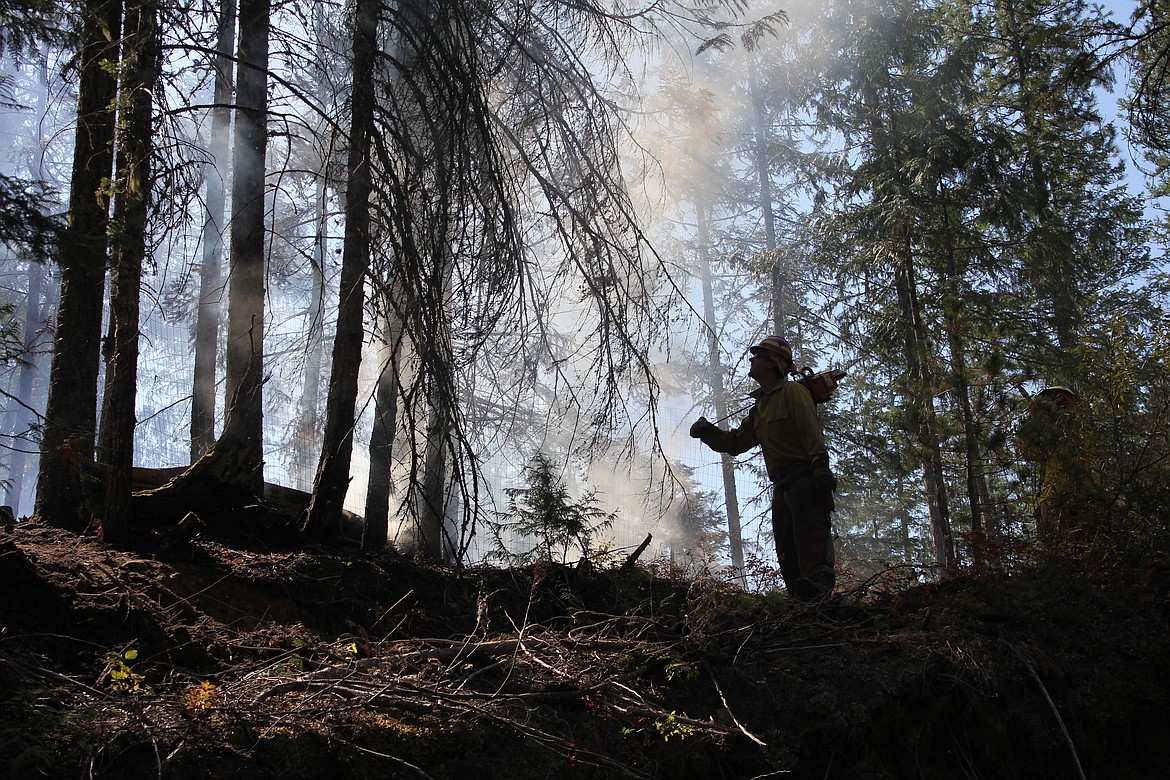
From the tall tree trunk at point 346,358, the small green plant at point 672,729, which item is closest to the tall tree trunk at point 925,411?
the small green plant at point 672,729

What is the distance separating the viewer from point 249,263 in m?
A: 6.29

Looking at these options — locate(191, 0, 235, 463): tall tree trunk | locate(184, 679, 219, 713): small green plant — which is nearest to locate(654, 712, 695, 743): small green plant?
locate(184, 679, 219, 713): small green plant

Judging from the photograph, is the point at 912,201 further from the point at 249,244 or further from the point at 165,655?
the point at 165,655

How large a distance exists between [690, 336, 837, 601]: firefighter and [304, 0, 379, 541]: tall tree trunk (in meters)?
2.74

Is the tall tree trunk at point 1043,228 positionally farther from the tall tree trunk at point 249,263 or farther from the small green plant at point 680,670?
the tall tree trunk at point 249,263

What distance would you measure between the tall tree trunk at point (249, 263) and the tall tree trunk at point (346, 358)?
20.1 inches

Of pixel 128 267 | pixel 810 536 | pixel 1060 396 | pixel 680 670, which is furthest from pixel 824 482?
pixel 128 267

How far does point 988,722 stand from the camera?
161 inches

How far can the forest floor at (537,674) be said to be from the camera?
298 centimetres

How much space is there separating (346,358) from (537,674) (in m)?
2.79

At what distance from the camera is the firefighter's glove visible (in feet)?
18.5

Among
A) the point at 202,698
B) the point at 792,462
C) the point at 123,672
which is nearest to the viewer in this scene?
the point at 202,698

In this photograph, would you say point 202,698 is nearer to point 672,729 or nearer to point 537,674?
point 537,674

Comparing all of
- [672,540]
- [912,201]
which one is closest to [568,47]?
[912,201]
